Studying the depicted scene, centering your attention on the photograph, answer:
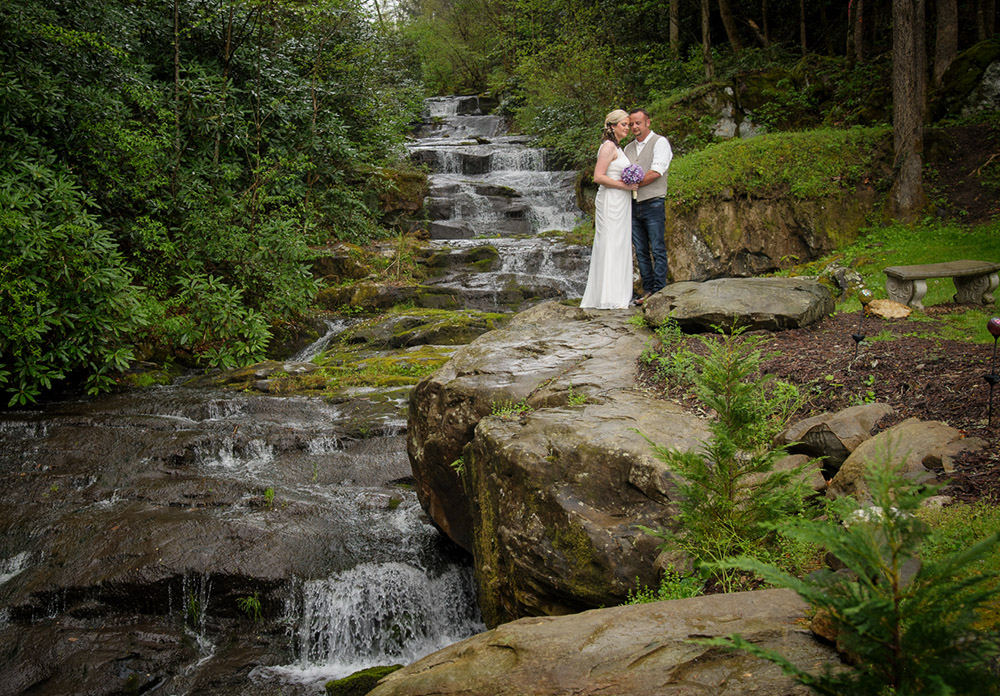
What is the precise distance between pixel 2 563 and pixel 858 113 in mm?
16009

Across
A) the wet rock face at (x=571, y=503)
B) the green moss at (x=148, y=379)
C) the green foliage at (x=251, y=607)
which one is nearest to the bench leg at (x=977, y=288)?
the wet rock face at (x=571, y=503)

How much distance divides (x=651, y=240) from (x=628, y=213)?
0.44 meters

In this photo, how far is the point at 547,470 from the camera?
12.9 ft

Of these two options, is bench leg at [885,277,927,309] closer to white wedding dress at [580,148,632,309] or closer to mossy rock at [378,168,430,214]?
white wedding dress at [580,148,632,309]

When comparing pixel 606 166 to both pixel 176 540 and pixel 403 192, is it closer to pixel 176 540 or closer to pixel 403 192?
pixel 176 540

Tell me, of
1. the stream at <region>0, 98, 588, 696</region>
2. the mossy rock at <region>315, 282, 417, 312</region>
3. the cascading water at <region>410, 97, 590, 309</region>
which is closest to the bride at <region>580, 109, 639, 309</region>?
the stream at <region>0, 98, 588, 696</region>

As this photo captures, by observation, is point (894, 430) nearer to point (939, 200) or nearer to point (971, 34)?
point (939, 200)

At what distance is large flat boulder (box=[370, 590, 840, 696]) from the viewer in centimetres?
197

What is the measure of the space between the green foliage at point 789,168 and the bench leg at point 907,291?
470cm

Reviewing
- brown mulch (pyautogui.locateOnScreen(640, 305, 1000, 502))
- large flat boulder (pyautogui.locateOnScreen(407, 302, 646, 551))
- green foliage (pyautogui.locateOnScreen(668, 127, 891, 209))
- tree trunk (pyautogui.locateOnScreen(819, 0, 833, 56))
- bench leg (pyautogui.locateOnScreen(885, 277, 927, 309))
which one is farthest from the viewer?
tree trunk (pyautogui.locateOnScreen(819, 0, 833, 56))

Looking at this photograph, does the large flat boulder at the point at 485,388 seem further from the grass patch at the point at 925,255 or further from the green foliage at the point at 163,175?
the green foliage at the point at 163,175

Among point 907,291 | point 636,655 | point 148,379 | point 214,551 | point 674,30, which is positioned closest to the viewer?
point 636,655

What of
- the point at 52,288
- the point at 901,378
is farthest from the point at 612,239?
the point at 52,288

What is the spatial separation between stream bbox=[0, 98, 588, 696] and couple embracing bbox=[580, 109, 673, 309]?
3.20 meters
